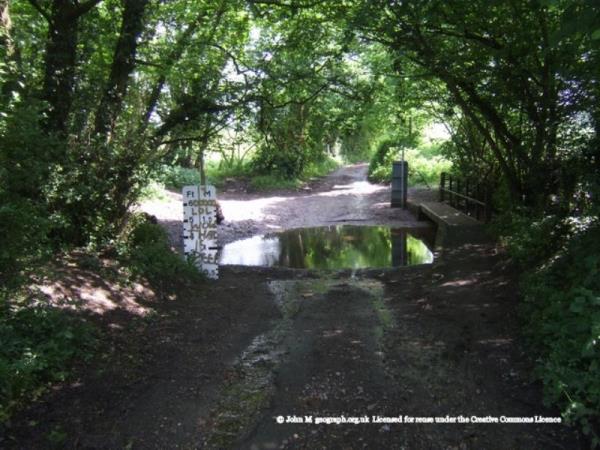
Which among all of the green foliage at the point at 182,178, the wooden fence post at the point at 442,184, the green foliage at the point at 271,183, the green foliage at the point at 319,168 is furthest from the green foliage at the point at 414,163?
the green foliage at the point at 182,178

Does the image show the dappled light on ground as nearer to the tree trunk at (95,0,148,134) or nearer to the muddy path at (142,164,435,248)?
the tree trunk at (95,0,148,134)

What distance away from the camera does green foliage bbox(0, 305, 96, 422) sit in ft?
11.0

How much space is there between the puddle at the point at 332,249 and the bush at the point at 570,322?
559cm

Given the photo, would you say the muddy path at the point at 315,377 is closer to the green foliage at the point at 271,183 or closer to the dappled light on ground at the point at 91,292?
the dappled light on ground at the point at 91,292

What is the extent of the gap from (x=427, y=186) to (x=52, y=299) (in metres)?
20.2

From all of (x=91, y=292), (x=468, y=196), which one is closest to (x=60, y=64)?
(x=91, y=292)

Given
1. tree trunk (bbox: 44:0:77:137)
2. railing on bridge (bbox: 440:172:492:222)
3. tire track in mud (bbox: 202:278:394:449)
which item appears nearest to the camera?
tire track in mud (bbox: 202:278:394:449)

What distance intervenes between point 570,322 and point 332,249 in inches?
371

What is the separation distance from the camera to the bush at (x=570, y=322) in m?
3.07

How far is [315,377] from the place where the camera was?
14.0ft

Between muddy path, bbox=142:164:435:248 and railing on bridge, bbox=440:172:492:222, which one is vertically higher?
railing on bridge, bbox=440:172:492:222

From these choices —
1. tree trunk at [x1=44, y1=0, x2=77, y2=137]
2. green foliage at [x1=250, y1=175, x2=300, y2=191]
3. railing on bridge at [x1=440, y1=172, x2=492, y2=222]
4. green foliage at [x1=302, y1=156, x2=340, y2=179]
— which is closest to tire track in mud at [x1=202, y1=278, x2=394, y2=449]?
tree trunk at [x1=44, y1=0, x2=77, y2=137]

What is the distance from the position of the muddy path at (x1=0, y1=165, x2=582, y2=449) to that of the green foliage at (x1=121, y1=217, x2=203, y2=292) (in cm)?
38

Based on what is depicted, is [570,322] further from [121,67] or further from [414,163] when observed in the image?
[414,163]
